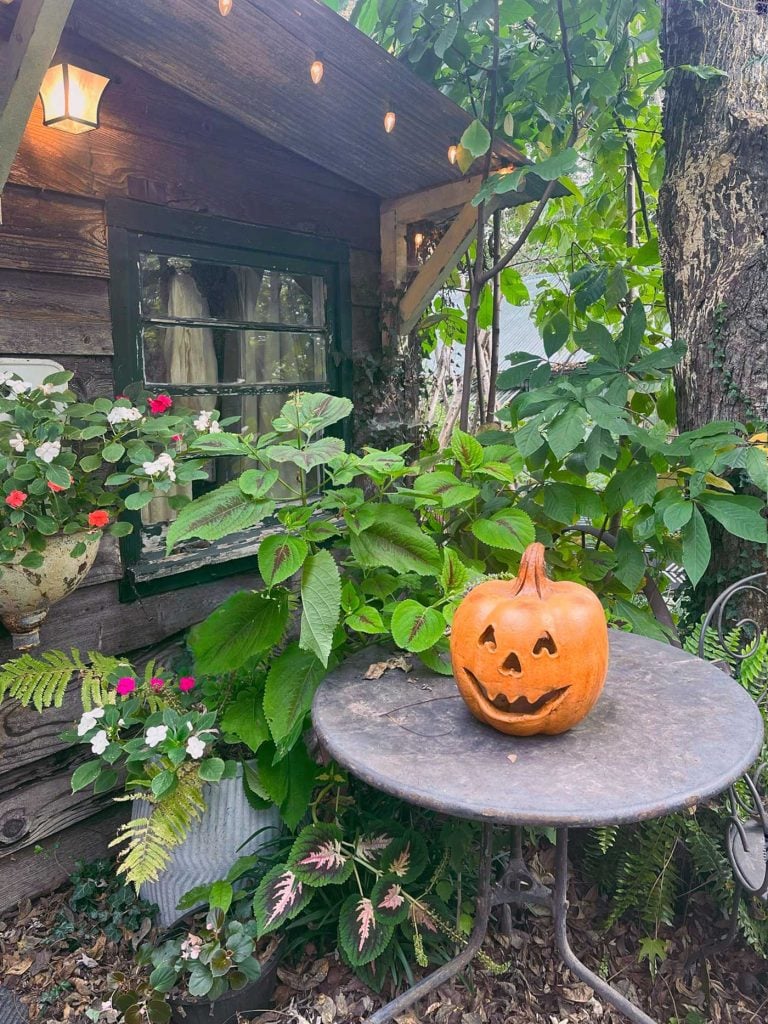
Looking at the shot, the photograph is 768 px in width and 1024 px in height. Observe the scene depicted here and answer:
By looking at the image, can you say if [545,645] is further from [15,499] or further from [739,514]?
[15,499]

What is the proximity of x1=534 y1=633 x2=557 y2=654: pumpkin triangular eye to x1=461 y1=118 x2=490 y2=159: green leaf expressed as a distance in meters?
1.59

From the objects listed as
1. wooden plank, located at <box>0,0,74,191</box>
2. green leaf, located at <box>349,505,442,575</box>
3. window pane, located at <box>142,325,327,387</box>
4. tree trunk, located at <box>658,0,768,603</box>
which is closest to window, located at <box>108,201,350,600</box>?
window pane, located at <box>142,325,327,387</box>

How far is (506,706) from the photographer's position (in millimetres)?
1125

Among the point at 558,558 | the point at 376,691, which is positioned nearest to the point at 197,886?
the point at 376,691

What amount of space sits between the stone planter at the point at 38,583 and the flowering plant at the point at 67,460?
2 centimetres

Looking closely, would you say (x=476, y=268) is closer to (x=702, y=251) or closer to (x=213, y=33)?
(x=702, y=251)

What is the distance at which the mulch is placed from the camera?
153cm

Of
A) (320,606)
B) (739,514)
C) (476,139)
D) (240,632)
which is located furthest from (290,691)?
(476,139)

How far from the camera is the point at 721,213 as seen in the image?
1963 millimetres

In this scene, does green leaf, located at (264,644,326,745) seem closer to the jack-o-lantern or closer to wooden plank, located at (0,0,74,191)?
the jack-o-lantern

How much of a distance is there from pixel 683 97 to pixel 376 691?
2.00 m

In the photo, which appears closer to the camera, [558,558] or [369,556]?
[369,556]

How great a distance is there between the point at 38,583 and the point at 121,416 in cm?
45

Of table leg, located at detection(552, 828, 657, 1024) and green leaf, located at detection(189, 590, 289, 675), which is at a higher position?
green leaf, located at detection(189, 590, 289, 675)
